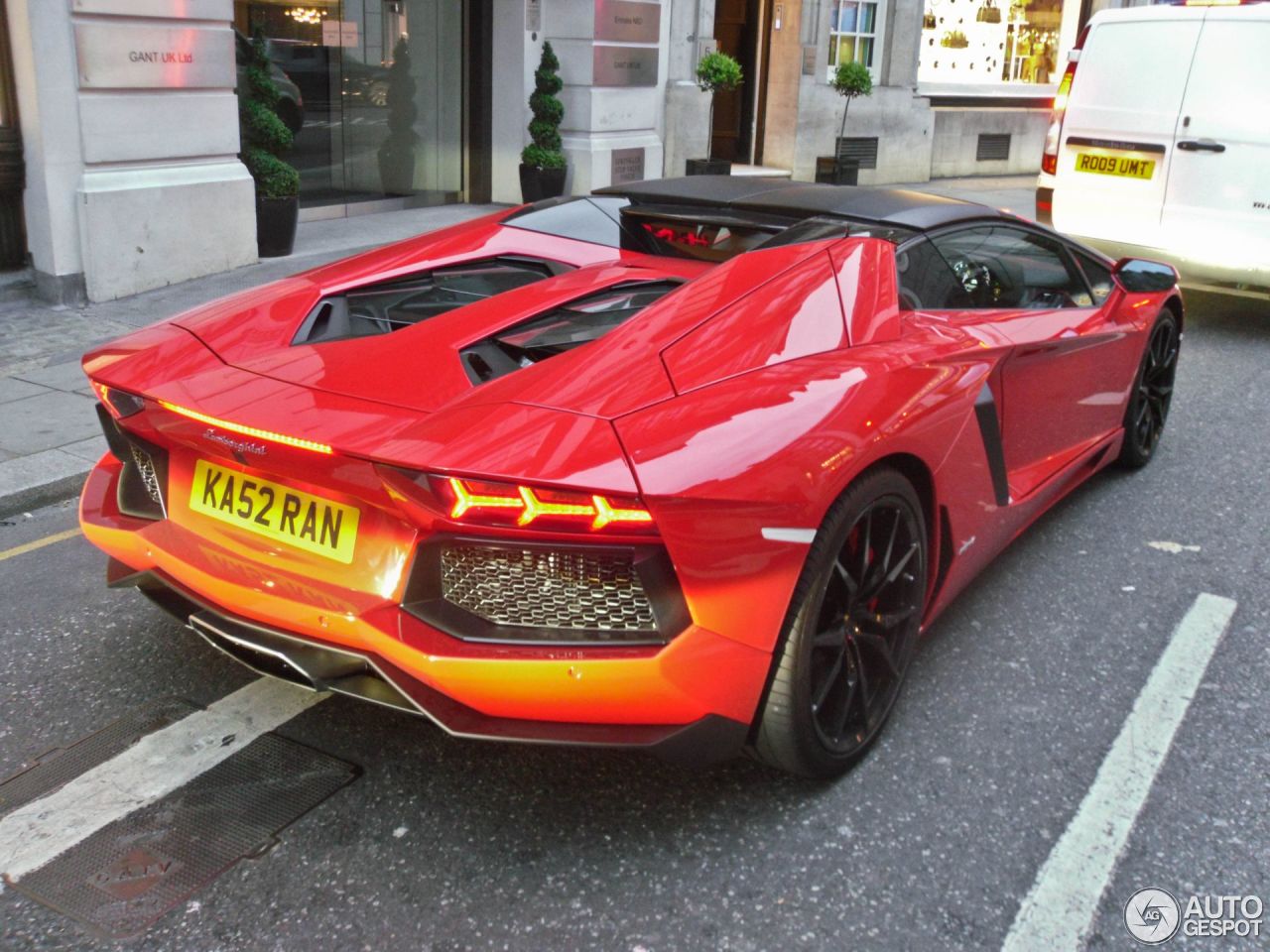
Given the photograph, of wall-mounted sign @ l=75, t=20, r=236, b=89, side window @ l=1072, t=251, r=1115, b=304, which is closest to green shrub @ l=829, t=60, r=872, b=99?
wall-mounted sign @ l=75, t=20, r=236, b=89

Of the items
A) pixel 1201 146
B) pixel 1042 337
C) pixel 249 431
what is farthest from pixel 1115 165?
pixel 249 431

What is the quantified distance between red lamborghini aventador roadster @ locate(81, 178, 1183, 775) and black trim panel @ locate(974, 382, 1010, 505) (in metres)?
0.01

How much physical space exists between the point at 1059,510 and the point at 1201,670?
139 cm

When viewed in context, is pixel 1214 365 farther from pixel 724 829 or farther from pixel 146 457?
pixel 146 457

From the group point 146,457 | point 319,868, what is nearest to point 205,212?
point 146,457

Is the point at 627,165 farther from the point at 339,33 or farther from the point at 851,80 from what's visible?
Result: the point at 851,80

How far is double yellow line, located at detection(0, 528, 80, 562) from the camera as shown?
4.48 metres

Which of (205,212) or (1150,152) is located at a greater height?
(1150,152)

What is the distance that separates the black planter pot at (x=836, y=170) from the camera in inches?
640

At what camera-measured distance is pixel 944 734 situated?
10.7 ft

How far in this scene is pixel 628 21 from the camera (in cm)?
1302

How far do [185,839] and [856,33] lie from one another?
53.4 ft

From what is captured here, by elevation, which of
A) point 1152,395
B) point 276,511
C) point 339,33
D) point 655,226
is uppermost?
point 339,33

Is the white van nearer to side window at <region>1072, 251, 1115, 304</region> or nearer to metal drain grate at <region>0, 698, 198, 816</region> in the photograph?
side window at <region>1072, 251, 1115, 304</region>
